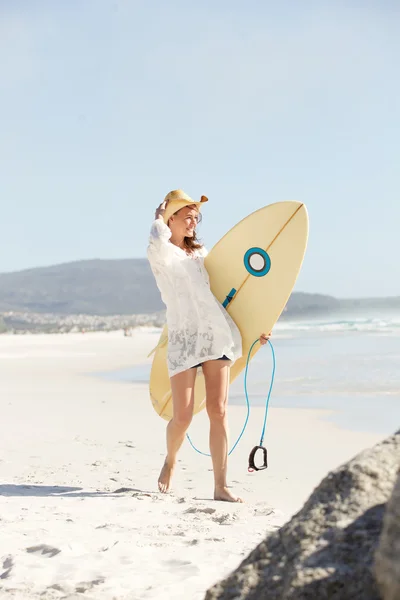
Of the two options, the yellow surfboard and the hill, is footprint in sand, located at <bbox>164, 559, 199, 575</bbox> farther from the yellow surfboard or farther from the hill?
the hill

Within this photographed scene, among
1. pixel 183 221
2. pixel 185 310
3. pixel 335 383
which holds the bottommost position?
pixel 335 383

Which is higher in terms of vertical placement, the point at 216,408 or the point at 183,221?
the point at 183,221

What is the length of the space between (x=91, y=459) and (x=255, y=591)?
394 cm

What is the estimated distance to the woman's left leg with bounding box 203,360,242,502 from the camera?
4.19 metres

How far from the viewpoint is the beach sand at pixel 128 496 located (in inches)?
110

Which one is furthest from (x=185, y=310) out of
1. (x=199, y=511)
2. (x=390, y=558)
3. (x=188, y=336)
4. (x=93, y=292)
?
(x=93, y=292)

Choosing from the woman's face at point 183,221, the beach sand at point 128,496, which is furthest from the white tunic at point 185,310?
the beach sand at point 128,496

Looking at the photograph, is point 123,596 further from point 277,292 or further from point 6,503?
point 277,292

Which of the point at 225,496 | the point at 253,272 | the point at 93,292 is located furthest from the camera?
the point at 93,292

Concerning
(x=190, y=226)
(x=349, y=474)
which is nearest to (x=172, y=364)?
(x=190, y=226)

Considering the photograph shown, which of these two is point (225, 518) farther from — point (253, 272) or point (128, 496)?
point (253, 272)

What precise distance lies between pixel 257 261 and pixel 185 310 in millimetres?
891

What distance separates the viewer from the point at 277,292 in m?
4.95

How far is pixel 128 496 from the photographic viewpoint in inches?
165
